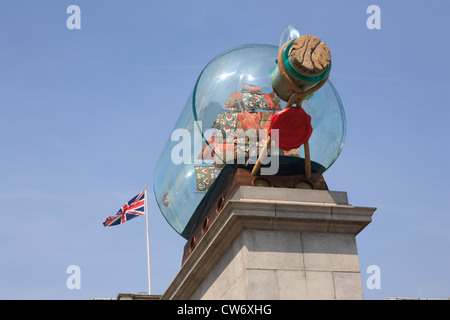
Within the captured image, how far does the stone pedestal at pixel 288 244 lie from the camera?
29.8 ft

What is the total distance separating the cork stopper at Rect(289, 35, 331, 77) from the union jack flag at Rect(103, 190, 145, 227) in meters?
15.8

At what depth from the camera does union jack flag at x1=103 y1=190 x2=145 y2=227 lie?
2431cm

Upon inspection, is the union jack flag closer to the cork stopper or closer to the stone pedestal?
the stone pedestal

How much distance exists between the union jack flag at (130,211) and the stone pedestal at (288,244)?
14656 millimetres

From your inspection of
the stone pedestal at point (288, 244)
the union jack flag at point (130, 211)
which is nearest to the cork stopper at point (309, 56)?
the stone pedestal at point (288, 244)

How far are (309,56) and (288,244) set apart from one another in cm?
269

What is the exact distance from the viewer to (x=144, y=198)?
24.4 m

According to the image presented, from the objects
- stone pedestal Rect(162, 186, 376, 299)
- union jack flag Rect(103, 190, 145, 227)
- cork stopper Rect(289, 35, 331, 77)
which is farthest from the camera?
union jack flag Rect(103, 190, 145, 227)

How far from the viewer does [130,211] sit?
2442cm

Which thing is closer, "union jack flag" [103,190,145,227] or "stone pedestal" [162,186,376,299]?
"stone pedestal" [162,186,376,299]

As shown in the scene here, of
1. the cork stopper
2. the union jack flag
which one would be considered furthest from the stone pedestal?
the union jack flag

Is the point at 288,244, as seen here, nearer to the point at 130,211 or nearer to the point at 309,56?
the point at 309,56

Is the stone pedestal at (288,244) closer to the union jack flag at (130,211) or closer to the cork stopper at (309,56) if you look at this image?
the cork stopper at (309,56)
